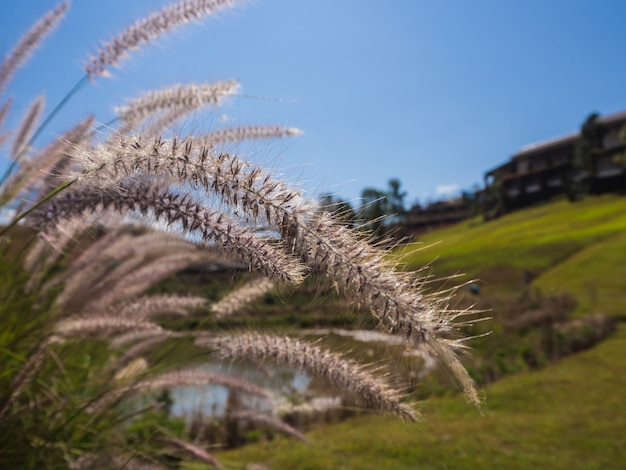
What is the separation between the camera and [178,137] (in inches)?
42.7

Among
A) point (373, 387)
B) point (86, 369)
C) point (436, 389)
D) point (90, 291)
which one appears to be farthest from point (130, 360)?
point (436, 389)

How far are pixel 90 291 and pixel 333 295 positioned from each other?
1.65 meters

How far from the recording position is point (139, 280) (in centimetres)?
251

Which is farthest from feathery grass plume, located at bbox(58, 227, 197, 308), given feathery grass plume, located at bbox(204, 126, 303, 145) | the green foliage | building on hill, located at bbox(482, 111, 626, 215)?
building on hill, located at bbox(482, 111, 626, 215)

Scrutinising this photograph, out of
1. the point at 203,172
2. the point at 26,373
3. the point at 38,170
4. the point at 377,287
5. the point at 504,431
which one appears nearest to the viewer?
the point at 377,287

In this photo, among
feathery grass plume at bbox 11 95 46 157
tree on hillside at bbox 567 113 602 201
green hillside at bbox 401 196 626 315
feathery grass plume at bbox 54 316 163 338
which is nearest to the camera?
feathery grass plume at bbox 54 316 163 338

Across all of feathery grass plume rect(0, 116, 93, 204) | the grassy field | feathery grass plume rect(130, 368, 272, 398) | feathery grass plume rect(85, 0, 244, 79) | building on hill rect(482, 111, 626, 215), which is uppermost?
building on hill rect(482, 111, 626, 215)

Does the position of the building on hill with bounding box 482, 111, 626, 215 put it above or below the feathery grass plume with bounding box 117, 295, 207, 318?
above

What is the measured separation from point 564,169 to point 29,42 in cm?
6126

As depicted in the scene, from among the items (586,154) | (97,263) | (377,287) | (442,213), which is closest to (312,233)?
(377,287)

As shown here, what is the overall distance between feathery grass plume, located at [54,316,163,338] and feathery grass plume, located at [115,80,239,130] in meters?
0.76

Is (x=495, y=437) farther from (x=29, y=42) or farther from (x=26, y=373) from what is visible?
(x=29, y=42)

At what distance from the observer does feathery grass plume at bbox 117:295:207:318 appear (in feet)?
7.16

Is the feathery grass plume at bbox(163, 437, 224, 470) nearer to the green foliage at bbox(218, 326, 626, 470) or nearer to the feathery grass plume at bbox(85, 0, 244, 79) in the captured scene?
the feathery grass plume at bbox(85, 0, 244, 79)
